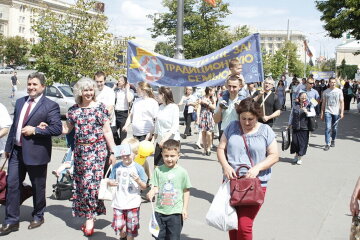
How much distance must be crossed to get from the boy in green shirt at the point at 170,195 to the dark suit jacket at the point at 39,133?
5.37 feet

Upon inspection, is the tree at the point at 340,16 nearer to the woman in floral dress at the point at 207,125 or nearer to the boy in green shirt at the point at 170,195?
the woman in floral dress at the point at 207,125

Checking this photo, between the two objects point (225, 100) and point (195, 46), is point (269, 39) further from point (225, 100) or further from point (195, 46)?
point (225, 100)

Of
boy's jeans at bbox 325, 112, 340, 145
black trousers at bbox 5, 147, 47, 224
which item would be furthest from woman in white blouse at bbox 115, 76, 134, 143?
boy's jeans at bbox 325, 112, 340, 145

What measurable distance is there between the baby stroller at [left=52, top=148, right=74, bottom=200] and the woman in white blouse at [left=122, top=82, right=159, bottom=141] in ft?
3.51

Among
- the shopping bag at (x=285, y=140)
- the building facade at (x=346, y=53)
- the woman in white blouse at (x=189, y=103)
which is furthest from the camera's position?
the building facade at (x=346, y=53)

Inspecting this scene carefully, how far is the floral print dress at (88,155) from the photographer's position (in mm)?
5352

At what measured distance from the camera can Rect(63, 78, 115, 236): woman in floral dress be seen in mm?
5348

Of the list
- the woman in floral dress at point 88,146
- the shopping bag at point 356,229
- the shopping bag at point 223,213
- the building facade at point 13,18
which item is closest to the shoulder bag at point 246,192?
the shopping bag at point 223,213

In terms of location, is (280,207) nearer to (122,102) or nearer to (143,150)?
(143,150)

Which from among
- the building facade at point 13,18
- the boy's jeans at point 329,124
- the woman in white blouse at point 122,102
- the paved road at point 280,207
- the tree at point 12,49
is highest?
the building facade at point 13,18

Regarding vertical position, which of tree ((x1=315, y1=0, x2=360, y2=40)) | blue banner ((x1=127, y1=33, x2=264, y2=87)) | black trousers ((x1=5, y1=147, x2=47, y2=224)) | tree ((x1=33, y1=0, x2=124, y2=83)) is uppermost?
tree ((x1=315, y1=0, x2=360, y2=40))

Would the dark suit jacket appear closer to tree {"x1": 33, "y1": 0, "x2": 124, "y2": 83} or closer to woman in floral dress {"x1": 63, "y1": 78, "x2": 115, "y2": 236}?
woman in floral dress {"x1": 63, "y1": 78, "x2": 115, "y2": 236}

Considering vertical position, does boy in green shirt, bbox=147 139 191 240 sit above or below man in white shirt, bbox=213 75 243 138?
below

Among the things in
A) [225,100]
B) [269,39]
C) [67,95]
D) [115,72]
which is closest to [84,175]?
[225,100]
